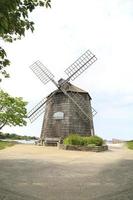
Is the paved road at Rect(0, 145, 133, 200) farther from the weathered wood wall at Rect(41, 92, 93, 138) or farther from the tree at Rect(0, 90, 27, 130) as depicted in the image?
the tree at Rect(0, 90, 27, 130)

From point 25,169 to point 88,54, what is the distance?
87.9 feet

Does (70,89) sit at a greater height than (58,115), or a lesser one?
greater

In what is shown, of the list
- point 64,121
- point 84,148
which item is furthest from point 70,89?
point 84,148

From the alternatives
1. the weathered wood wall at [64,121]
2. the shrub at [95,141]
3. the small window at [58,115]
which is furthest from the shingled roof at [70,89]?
the shrub at [95,141]

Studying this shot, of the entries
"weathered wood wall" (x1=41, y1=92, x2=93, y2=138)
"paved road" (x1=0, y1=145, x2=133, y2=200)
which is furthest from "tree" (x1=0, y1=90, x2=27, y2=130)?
"paved road" (x1=0, y1=145, x2=133, y2=200)

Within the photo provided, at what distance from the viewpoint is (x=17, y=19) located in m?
8.52

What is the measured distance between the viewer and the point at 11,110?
48.2 meters

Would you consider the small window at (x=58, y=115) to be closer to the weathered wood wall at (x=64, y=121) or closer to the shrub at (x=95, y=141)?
the weathered wood wall at (x=64, y=121)

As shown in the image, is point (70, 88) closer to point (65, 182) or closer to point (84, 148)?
point (84, 148)

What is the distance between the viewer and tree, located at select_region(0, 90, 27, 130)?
47.5 m

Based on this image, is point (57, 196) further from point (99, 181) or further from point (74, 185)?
point (99, 181)

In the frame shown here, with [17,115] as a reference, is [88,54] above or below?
above

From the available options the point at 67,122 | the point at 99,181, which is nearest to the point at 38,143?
the point at 67,122

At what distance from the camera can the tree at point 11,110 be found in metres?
47.5
